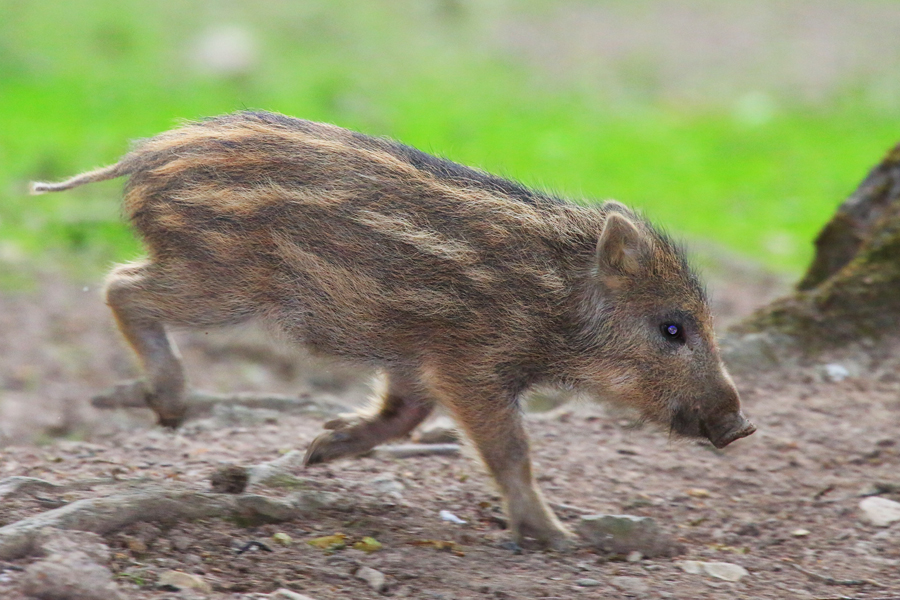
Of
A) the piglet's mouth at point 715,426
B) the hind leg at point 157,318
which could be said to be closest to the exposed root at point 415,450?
the hind leg at point 157,318

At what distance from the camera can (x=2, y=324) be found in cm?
672

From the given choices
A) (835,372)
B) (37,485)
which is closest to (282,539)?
(37,485)

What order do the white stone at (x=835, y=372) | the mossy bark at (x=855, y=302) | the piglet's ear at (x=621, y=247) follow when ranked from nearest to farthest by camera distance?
1. the piglet's ear at (x=621, y=247)
2. the white stone at (x=835, y=372)
3. the mossy bark at (x=855, y=302)

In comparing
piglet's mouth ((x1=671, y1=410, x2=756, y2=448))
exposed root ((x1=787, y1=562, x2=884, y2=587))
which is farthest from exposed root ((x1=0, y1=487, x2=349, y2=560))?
exposed root ((x1=787, y1=562, x2=884, y2=587))

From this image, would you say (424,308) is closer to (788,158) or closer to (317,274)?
(317,274)

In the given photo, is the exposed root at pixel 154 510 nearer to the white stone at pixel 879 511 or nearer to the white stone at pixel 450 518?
the white stone at pixel 450 518

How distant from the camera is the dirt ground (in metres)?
3.32

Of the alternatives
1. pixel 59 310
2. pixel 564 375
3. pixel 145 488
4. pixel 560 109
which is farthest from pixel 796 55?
pixel 145 488

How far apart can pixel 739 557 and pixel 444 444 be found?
1.37 metres

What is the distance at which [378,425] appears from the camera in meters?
4.27

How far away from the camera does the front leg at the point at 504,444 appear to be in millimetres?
3801

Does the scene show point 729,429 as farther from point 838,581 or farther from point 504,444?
point 504,444

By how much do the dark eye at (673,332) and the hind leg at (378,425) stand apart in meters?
0.89

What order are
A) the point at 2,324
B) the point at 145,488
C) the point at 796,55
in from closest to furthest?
the point at 145,488 < the point at 2,324 < the point at 796,55
